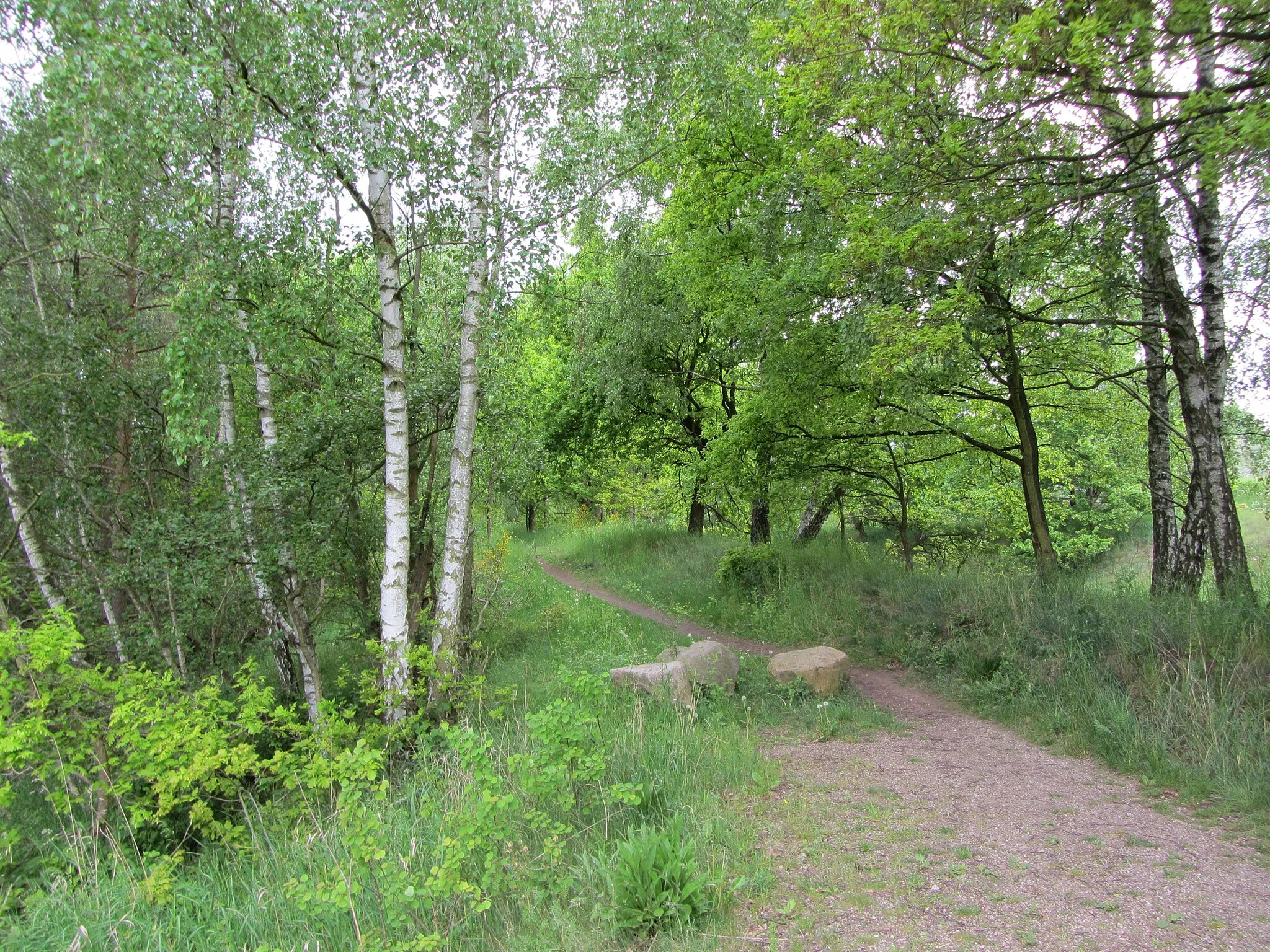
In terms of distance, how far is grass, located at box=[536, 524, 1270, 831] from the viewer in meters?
4.94

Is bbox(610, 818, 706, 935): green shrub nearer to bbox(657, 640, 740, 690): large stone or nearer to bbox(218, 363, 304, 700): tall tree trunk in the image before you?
bbox(657, 640, 740, 690): large stone

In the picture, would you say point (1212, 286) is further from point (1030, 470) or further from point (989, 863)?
point (989, 863)

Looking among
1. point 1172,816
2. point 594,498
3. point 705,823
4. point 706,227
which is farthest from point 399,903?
point 594,498

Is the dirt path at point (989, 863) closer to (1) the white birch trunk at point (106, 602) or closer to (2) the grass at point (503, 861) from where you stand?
(2) the grass at point (503, 861)

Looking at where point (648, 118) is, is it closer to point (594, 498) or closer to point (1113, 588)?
point (1113, 588)

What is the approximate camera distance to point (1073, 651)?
6.64 m

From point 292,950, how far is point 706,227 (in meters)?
11.2

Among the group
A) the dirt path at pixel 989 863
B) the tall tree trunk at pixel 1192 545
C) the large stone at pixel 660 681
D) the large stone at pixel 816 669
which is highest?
the tall tree trunk at pixel 1192 545

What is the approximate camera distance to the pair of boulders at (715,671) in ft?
21.9

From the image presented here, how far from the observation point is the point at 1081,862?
3.78 metres

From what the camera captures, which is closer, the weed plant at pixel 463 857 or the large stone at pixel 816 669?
the weed plant at pixel 463 857

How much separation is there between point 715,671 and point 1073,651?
11.6 feet

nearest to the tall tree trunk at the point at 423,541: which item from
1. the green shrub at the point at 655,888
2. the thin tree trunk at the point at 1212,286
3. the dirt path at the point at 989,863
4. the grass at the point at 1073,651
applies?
the dirt path at the point at 989,863

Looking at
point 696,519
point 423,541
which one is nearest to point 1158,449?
point 423,541
